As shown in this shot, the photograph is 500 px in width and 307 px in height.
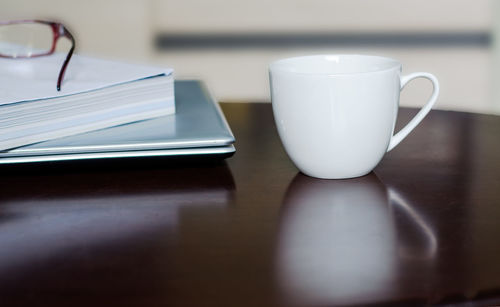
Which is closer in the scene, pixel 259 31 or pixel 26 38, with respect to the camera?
pixel 26 38

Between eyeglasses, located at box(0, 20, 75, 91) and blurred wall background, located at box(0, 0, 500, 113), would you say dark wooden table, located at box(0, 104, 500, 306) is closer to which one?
eyeglasses, located at box(0, 20, 75, 91)

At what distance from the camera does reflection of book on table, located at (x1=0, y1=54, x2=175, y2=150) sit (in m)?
0.43

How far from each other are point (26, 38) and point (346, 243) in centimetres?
50

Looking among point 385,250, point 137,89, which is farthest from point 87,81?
point 385,250

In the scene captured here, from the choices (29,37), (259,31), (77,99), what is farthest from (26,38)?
(259,31)

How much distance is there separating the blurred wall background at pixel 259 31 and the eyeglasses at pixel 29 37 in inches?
35.7

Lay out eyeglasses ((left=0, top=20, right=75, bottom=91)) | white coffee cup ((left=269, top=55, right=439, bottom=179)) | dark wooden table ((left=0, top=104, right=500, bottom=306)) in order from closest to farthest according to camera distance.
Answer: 1. dark wooden table ((left=0, top=104, right=500, bottom=306))
2. white coffee cup ((left=269, top=55, right=439, bottom=179))
3. eyeglasses ((left=0, top=20, right=75, bottom=91))

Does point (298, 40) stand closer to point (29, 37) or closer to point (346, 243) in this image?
point (29, 37)

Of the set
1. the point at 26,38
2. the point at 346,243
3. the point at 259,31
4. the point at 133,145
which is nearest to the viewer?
the point at 346,243

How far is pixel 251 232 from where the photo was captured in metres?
0.34

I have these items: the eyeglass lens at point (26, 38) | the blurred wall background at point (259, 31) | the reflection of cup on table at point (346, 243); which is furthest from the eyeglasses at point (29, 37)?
the blurred wall background at point (259, 31)

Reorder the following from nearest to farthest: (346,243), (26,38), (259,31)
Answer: (346,243)
(26,38)
(259,31)

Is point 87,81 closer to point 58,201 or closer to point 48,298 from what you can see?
point 58,201

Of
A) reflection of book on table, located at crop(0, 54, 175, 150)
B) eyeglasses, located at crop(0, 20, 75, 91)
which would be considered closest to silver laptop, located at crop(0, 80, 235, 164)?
reflection of book on table, located at crop(0, 54, 175, 150)
